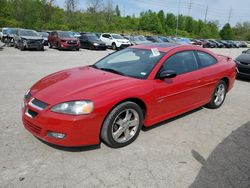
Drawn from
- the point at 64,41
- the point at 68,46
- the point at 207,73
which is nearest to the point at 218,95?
the point at 207,73

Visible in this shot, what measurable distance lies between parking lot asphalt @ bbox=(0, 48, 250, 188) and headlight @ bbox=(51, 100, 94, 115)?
0.67 metres

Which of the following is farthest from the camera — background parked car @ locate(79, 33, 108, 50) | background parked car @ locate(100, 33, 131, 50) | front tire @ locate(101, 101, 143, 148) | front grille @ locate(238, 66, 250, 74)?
background parked car @ locate(100, 33, 131, 50)

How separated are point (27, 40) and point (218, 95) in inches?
648

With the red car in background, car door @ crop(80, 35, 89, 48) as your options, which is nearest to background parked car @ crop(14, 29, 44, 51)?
the red car in background

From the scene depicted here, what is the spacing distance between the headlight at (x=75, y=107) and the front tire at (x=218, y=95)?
3.41 metres

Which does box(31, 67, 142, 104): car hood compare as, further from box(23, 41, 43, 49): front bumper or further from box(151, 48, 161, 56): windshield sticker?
box(23, 41, 43, 49): front bumper

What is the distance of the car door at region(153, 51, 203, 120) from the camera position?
169 inches

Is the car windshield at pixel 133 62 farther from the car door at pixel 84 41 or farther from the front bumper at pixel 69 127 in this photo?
the car door at pixel 84 41

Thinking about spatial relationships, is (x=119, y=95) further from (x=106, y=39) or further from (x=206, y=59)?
(x=106, y=39)

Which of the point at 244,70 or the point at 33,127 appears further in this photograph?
the point at 244,70

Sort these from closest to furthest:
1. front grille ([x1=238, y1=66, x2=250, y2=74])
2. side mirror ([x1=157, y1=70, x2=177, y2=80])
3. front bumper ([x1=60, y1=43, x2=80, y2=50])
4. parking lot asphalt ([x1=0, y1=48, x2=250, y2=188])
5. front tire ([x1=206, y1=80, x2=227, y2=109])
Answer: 1. parking lot asphalt ([x1=0, y1=48, x2=250, y2=188])
2. side mirror ([x1=157, y1=70, x2=177, y2=80])
3. front tire ([x1=206, y1=80, x2=227, y2=109])
4. front grille ([x1=238, y1=66, x2=250, y2=74])
5. front bumper ([x1=60, y1=43, x2=80, y2=50])

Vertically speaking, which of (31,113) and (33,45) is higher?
(31,113)

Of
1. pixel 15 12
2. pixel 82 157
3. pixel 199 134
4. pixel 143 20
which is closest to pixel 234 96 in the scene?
pixel 199 134

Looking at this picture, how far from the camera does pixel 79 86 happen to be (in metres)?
3.81
